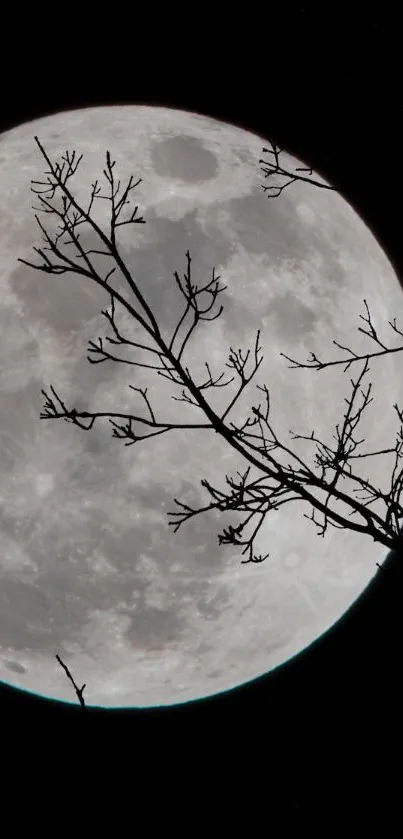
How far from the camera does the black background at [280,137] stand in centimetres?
1052

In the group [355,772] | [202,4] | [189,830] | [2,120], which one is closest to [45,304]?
[2,120]

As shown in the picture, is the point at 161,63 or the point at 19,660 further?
the point at 161,63

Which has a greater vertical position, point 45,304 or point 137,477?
point 45,304

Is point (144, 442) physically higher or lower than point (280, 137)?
lower

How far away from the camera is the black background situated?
34.5ft

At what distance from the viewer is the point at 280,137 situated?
10930 millimetres

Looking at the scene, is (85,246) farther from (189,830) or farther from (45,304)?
(189,830)

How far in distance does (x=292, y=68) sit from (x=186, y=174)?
7.74 ft

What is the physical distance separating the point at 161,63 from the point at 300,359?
4616mm

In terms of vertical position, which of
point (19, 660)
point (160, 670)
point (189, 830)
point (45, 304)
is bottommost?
point (189, 830)

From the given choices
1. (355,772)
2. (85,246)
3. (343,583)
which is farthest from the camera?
(355,772)

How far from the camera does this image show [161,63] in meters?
10.8

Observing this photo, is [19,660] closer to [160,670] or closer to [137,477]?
[160,670]

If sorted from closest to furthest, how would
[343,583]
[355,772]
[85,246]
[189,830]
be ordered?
[85,246], [343,583], [189,830], [355,772]
